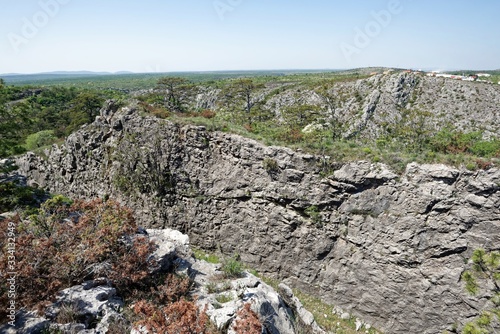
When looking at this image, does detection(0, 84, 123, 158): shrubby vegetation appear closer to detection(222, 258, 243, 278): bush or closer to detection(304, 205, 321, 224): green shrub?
detection(222, 258, 243, 278): bush

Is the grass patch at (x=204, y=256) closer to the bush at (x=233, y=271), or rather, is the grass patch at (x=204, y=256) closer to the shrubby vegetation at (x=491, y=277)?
the bush at (x=233, y=271)

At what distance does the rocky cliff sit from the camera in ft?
53.2

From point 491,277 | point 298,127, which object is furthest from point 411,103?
point 491,277

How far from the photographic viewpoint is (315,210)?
63.7ft

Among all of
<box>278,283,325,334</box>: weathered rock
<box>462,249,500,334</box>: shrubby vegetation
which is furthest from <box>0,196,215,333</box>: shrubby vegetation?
<box>462,249,500,334</box>: shrubby vegetation

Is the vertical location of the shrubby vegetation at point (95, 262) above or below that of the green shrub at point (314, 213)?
above

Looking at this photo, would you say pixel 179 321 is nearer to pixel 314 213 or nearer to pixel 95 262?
pixel 95 262

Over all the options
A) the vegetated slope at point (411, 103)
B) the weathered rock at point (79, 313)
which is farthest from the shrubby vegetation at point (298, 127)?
the weathered rock at point (79, 313)

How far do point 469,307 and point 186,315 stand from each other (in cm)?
1648

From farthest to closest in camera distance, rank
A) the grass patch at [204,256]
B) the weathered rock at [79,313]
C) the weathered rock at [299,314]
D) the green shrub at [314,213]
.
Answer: the grass patch at [204,256] < the green shrub at [314,213] < the weathered rock at [299,314] < the weathered rock at [79,313]

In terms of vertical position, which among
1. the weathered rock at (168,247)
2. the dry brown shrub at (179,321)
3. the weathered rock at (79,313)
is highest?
the dry brown shrub at (179,321)

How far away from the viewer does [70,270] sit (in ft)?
29.7

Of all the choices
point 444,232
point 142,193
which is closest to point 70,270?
point 142,193

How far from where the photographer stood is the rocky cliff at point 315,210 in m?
16.2
